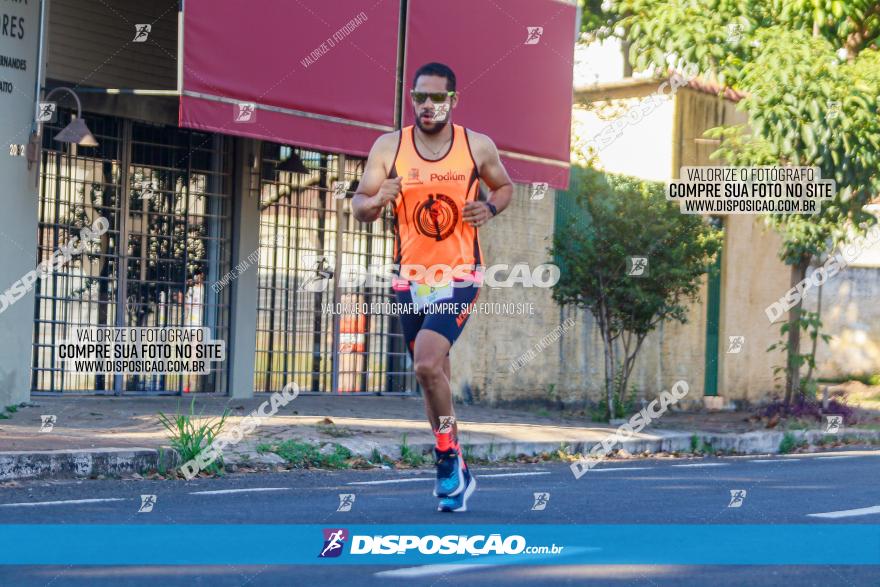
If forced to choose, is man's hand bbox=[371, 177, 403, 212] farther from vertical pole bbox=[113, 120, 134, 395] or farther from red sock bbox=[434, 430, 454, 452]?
vertical pole bbox=[113, 120, 134, 395]

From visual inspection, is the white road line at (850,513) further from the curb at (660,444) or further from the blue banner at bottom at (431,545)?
the curb at (660,444)

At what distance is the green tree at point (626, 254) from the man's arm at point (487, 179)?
343 inches

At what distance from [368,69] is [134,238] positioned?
10.0ft

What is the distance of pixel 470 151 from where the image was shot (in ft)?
23.4

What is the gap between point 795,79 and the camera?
16.4 m

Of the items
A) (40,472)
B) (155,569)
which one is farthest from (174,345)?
(155,569)

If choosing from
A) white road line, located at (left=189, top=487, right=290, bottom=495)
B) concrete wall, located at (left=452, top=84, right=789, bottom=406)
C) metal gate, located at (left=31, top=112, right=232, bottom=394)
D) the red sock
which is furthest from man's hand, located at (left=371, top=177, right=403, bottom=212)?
concrete wall, located at (left=452, top=84, right=789, bottom=406)

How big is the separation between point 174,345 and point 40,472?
5821mm

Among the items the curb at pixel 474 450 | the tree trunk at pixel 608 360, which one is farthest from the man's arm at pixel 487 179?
the tree trunk at pixel 608 360

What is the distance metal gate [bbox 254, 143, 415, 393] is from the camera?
16141 mm

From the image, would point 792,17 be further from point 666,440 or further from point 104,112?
point 104,112

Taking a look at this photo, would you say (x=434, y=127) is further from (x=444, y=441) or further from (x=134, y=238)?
(x=134, y=238)

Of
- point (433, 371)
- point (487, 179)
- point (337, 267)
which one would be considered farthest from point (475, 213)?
point (337, 267)

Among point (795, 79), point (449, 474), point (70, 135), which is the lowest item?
point (449, 474)
